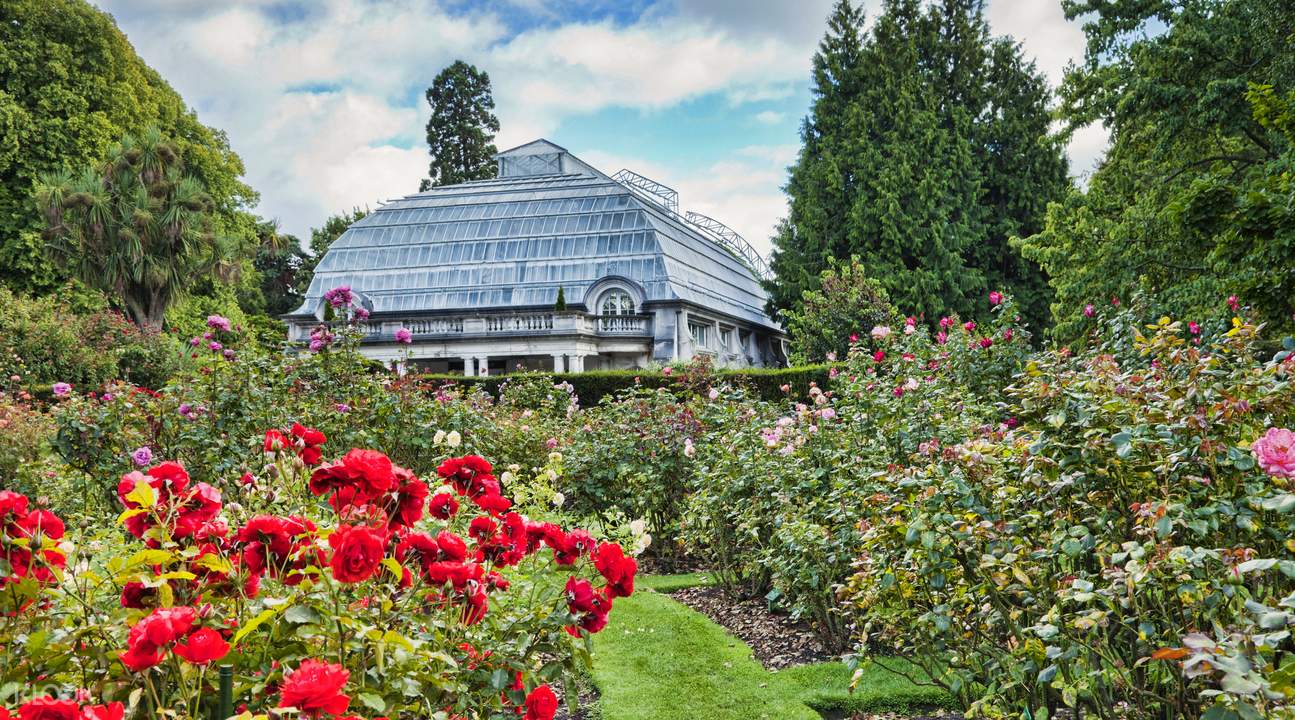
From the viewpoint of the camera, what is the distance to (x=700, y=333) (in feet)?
99.8

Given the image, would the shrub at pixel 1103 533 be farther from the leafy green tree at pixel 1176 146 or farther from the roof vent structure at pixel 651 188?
the roof vent structure at pixel 651 188

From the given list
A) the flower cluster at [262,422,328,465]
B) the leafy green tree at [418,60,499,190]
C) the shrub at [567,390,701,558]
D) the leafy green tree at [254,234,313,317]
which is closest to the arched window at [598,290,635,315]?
the shrub at [567,390,701,558]

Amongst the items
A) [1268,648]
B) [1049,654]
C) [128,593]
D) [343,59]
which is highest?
[343,59]

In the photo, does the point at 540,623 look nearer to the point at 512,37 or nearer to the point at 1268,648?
the point at 1268,648

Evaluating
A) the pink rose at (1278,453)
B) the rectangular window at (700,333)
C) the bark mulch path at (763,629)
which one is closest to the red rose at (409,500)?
the pink rose at (1278,453)

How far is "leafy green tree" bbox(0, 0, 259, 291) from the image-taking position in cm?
2433

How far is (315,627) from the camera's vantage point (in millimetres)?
1947

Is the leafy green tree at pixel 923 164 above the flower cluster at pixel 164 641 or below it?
above

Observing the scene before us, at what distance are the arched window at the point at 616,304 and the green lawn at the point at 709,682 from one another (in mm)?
23317

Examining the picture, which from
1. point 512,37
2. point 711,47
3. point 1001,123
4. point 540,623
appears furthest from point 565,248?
point 540,623

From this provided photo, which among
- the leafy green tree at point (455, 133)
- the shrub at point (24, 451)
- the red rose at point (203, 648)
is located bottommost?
the red rose at point (203, 648)

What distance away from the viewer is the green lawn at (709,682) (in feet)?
13.8

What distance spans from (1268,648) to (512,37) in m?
12.0

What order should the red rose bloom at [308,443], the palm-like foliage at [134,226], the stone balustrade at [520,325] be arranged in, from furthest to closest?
1. the stone balustrade at [520,325]
2. the palm-like foliage at [134,226]
3. the red rose bloom at [308,443]
